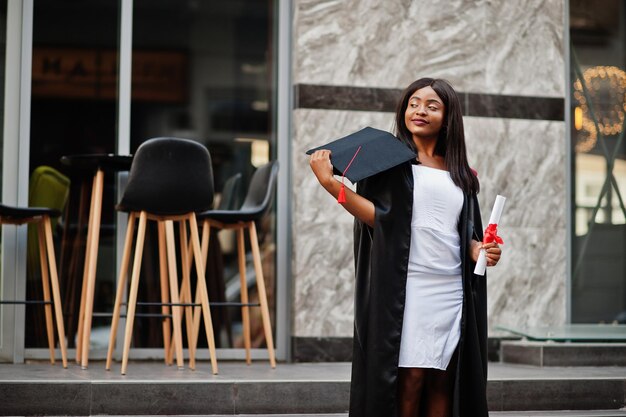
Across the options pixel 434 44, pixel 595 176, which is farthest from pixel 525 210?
pixel 434 44

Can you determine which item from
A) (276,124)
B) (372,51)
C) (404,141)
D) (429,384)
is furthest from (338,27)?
(429,384)

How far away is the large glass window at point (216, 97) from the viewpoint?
22.3ft

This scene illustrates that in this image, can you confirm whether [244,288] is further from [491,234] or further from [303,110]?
[491,234]

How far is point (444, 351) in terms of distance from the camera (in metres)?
3.36

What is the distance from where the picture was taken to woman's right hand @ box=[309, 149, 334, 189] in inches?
129

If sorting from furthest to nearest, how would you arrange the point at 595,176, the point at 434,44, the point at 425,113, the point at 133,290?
the point at 595,176 < the point at 434,44 < the point at 133,290 < the point at 425,113

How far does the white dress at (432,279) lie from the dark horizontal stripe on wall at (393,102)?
3.35 metres

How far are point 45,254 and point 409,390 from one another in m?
3.47

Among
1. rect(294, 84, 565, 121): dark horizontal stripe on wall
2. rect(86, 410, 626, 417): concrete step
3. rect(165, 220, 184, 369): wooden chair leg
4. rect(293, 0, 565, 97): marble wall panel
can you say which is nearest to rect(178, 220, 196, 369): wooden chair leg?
rect(165, 220, 184, 369): wooden chair leg

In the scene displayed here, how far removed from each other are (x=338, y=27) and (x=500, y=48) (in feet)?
3.74

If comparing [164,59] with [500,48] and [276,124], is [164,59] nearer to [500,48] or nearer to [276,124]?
[276,124]

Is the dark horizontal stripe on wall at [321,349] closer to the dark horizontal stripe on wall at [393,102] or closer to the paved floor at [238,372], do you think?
the paved floor at [238,372]

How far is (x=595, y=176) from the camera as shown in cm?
747

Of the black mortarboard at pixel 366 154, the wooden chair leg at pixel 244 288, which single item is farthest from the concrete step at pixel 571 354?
the black mortarboard at pixel 366 154
